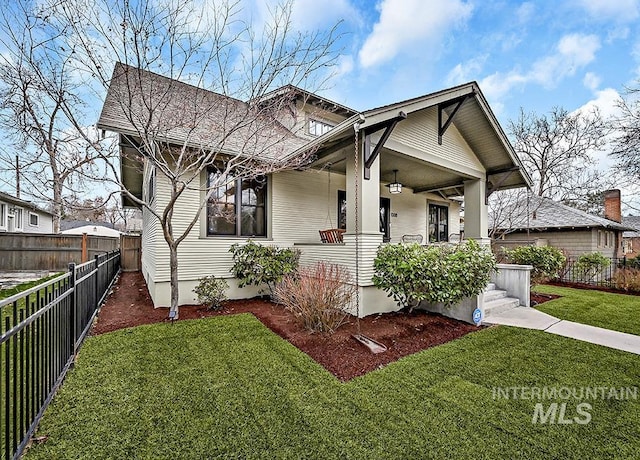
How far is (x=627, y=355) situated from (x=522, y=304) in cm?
329

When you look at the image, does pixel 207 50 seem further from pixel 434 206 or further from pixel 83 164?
pixel 434 206

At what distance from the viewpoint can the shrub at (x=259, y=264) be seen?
6.81 m

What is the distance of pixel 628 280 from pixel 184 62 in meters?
14.1

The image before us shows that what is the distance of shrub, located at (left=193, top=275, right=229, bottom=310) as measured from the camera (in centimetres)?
640

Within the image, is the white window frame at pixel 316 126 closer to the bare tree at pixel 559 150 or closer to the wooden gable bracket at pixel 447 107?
the wooden gable bracket at pixel 447 107

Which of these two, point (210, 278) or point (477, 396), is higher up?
point (210, 278)

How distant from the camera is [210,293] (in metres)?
6.40

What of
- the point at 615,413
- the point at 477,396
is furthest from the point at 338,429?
the point at 615,413

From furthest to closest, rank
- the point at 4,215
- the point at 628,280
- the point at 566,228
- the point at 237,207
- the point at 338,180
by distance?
1. the point at 566,228
2. the point at 4,215
3. the point at 628,280
4. the point at 338,180
5. the point at 237,207

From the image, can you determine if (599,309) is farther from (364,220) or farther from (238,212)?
(238,212)

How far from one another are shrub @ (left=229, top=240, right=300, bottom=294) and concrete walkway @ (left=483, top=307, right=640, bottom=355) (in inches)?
174

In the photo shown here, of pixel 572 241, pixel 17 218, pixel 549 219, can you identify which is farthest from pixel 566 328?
pixel 17 218

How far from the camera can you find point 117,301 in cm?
722

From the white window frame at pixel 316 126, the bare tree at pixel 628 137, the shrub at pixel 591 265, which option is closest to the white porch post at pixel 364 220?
the white window frame at pixel 316 126
